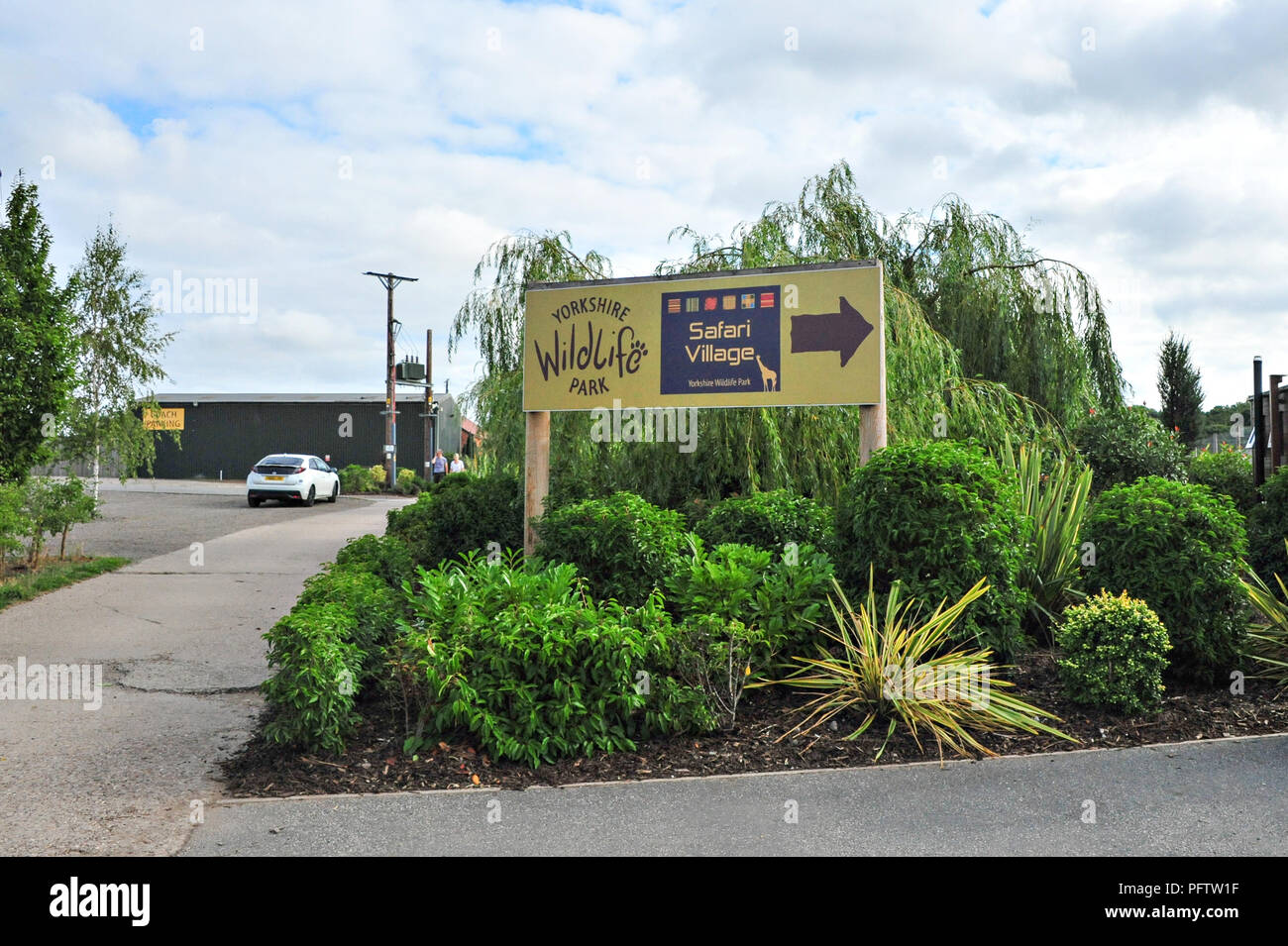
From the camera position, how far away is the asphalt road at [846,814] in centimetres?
414

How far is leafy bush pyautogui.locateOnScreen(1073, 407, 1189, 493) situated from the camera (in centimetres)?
1201

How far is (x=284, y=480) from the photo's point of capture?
2605 cm

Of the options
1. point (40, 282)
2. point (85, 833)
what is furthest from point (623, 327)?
point (40, 282)

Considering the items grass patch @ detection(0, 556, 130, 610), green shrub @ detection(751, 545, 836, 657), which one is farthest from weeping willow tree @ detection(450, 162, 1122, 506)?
grass patch @ detection(0, 556, 130, 610)

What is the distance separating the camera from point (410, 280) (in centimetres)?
3712

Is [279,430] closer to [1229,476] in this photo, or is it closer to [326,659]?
[1229,476]

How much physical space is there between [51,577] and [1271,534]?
485 inches

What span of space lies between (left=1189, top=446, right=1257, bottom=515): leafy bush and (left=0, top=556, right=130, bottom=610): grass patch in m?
12.7

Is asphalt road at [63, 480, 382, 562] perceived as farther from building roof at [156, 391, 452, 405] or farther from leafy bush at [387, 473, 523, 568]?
building roof at [156, 391, 452, 405]

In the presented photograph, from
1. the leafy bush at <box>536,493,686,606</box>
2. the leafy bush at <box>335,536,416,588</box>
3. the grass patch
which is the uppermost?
the leafy bush at <box>536,493,686,606</box>

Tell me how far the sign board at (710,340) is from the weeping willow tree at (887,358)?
1223mm

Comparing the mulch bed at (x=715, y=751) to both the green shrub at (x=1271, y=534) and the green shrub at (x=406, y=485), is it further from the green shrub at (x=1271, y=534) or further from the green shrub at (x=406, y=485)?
the green shrub at (x=406, y=485)

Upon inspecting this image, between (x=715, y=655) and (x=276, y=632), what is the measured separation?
7.90ft
